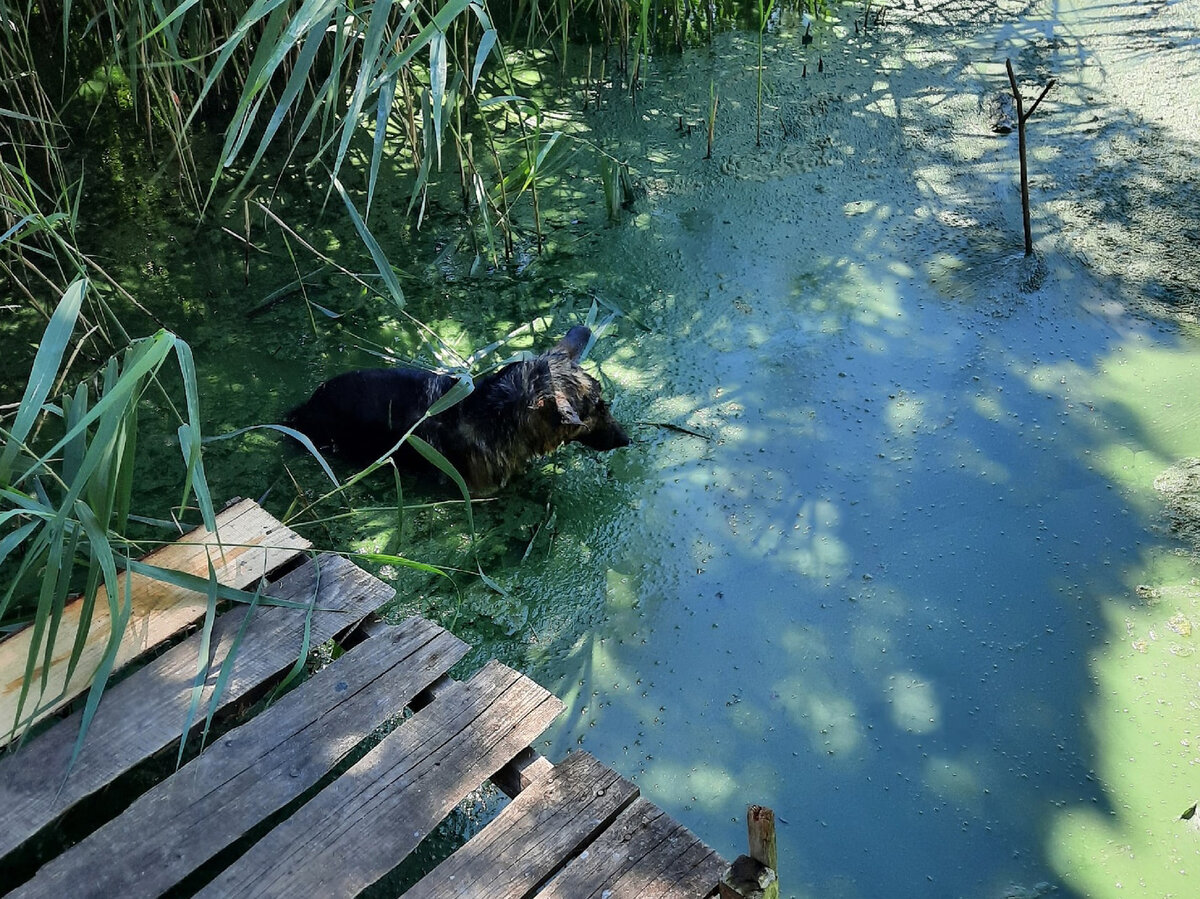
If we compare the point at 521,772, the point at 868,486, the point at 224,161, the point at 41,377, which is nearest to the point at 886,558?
the point at 868,486

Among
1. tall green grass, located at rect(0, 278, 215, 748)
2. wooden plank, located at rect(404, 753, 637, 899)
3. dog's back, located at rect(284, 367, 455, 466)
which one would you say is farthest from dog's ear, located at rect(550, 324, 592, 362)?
wooden plank, located at rect(404, 753, 637, 899)

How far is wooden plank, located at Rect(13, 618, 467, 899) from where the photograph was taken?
2205 mm

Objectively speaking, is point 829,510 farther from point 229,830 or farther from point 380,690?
point 229,830

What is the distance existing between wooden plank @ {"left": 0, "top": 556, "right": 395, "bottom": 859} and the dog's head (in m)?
0.87

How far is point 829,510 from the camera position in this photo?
348cm

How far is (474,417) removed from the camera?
3561mm

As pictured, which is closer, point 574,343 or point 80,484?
point 80,484

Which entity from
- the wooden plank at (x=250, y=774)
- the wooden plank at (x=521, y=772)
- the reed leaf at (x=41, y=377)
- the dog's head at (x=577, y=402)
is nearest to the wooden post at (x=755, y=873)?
the wooden plank at (x=521, y=772)

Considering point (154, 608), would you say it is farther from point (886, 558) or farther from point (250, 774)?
point (886, 558)

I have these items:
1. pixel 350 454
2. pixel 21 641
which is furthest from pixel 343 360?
pixel 21 641

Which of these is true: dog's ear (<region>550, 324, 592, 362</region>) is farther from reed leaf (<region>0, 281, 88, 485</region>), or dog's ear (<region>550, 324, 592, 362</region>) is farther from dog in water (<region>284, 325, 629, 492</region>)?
reed leaf (<region>0, 281, 88, 485</region>)

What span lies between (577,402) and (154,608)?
147cm

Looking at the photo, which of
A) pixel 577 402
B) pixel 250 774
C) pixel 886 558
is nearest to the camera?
pixel 250 774

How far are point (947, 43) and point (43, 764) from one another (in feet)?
17.7
